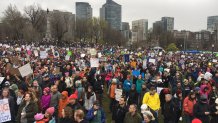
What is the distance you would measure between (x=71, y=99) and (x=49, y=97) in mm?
1493

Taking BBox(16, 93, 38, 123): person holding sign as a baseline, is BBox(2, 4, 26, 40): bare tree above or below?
above

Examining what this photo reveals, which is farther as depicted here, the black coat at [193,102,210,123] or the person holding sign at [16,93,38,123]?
the black coat at [193,102,210,123]

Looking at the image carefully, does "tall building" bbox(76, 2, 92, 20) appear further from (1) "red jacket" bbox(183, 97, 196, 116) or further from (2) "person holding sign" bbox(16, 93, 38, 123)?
(2) "person holding sign" bbox(16, 93, 38, 123)

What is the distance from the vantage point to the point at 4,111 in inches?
332

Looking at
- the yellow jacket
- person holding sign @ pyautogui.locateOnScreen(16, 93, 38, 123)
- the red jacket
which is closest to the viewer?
person holding sign @ pyautogui.locateOnScreen(16, 93, 38, 123)

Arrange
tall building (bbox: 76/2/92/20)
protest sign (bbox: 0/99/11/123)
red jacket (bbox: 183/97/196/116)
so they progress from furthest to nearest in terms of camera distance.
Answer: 1. tall building (bbox: 76/2/92/20)
2. red jacket (bbox: 183/97/196/116)
3. protest sign (bbox: 0/99/11/123)

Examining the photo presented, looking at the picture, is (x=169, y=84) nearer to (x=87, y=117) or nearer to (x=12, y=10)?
(x=87, y=117)

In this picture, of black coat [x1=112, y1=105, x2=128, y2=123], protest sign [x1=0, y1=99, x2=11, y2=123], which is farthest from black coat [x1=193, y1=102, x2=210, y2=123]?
protest sign [x1=0, y1=99, x2=11, y2=123]

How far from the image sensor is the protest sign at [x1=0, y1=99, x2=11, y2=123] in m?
8.38

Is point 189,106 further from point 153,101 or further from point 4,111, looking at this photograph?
point 4,111

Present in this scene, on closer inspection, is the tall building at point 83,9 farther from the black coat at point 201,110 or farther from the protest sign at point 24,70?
the black coat at point 201,110

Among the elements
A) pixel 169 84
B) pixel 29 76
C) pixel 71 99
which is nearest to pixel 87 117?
pixel 71 99

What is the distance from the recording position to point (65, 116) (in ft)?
24.8

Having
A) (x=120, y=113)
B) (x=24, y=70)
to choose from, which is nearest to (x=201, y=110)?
(x=120, y=113)
